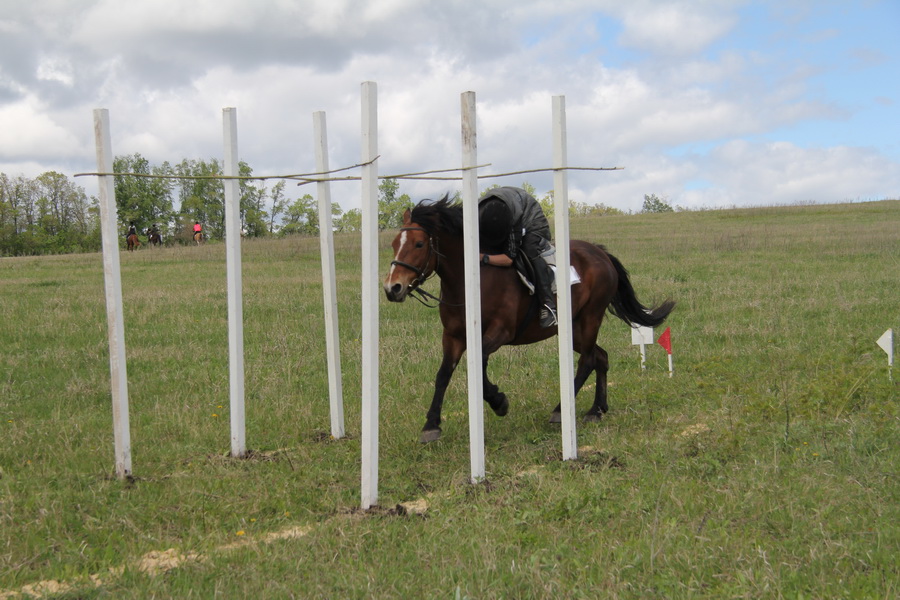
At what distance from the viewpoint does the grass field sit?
4098 millimetres

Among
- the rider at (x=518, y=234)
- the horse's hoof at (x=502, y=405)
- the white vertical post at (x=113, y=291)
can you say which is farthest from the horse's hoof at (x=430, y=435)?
the white vertical post at (x=113, y=291)

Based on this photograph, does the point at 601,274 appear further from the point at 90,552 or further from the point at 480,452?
the point at 90,552

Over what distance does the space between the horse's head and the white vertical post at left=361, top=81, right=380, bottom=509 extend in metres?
0.85

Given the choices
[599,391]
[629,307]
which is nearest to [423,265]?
[599,391]

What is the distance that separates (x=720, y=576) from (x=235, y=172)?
16.1 feet

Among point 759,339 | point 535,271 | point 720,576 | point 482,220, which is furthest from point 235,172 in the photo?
point 759,339

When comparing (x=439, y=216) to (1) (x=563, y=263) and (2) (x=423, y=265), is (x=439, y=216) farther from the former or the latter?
(1) (x=563, y=263)

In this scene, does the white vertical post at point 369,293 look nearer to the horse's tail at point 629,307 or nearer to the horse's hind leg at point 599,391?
the horse's hind leg at point 599,391

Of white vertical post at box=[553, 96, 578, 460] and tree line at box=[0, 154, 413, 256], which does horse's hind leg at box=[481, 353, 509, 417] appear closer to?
white vertical post at box=[553, 96, 578, 460]

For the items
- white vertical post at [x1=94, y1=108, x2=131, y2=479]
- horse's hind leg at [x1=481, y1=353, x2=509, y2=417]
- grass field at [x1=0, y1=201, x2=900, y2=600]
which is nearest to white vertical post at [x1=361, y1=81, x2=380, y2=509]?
grass field at [x1=0, y1=201, x2=900, y2=600]

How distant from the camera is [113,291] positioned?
596cm

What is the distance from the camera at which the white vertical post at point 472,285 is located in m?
5.81

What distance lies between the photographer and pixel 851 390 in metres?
7.59

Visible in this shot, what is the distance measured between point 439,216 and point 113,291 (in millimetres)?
2727
